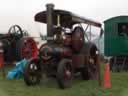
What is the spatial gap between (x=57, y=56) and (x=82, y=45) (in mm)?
1584

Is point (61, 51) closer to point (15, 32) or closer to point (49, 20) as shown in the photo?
point (49, 20)

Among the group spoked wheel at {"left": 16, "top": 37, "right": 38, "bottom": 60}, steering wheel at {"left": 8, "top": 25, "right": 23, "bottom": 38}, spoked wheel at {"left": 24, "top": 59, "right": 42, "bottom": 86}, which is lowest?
spoked wheel at {"left": 24, "top": 59, "right": 42, "bottom": 86}

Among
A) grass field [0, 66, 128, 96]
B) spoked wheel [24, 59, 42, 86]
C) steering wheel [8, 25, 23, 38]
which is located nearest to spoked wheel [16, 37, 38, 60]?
steering wheel [8, 25, 23, 38]

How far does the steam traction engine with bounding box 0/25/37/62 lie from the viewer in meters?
16.4

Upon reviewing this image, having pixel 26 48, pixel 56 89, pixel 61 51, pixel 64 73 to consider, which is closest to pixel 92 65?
pixel 61 51

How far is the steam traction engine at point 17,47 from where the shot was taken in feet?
53.7

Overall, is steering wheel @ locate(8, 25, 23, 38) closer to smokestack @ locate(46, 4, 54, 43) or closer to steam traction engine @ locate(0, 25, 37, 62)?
steam traction engine @ locate(0, 25, 37, 62)

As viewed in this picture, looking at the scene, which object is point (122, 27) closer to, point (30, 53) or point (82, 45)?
point (30, 53)

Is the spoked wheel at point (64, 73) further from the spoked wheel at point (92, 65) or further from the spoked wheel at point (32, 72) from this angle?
the spoked wheel at point (92, 65)

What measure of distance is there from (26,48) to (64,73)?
20.0ft

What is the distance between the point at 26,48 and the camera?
16.6 m

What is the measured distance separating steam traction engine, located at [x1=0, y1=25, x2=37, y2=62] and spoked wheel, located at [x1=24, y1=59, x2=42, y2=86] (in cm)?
468

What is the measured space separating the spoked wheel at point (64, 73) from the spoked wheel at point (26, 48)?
545 centimetres

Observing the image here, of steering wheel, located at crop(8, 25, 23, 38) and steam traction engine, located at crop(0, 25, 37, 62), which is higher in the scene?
steering wheel, located at crop(8, 25, 23, 38)
